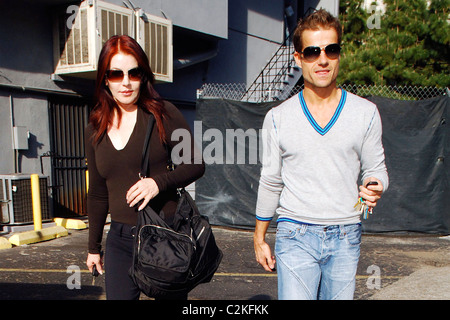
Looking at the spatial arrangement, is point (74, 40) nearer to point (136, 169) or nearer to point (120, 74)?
point (120, 74)

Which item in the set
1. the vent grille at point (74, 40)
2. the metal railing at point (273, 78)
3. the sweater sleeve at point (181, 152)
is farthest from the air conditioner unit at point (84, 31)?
the sweater sleeve at point (181, 152)

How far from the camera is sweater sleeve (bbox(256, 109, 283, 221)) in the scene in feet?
8.27

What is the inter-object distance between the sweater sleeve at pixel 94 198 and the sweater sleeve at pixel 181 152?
454 mm

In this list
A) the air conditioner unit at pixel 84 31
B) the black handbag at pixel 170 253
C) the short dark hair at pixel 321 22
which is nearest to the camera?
the black handbag at pixel 170 253

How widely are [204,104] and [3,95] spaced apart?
161 inches

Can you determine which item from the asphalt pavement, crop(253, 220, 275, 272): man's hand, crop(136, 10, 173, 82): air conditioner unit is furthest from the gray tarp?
crop(253, 220, 275, 272): man's hand

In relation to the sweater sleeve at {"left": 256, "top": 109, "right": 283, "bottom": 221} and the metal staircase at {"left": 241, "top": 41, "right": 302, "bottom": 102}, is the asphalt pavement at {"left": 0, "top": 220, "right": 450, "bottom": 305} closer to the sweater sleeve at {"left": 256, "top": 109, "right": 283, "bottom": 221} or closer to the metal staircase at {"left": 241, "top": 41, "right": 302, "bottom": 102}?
the sweater sleeve at {"left": 256, "top": 109, "right": 283, "bottom": 221}

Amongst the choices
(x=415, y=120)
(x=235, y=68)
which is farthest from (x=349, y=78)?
(x=415, y=120)

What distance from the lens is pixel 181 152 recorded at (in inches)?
99.0

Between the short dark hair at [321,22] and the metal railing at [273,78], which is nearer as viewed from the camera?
the short dark hair at [321,22]

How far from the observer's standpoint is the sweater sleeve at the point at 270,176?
2.52 metres

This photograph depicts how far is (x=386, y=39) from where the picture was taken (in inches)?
571

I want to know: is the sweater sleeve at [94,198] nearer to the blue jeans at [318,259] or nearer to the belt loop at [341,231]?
the blue jeans at [318,259]

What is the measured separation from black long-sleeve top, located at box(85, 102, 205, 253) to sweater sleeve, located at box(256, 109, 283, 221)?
40 centimetres
